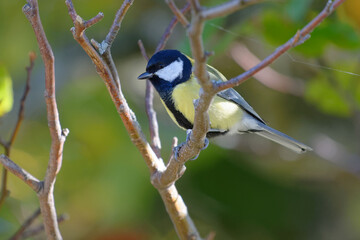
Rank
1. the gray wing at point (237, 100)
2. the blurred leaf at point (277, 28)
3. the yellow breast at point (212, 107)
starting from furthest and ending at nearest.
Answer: the blurred leaf at point (277, 28), the gray wing at point (237, 100), the yellow breast at point (212, 107)

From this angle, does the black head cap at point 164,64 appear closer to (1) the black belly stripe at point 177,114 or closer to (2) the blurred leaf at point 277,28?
(1) the black belly stripe at point 177,114

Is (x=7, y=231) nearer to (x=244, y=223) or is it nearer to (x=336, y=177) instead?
(x=244, y=223)

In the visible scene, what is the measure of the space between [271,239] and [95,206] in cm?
75

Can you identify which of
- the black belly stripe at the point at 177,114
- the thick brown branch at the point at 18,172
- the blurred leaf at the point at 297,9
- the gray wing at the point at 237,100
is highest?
the thick brown branch at the point at 18,172

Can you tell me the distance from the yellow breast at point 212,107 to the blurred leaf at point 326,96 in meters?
0.42

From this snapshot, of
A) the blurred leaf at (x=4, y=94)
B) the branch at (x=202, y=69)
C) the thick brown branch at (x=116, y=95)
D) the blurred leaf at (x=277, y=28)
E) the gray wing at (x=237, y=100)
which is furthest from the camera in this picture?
the blurred leaf at (x=277, y=28)

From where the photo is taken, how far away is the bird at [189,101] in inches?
50.8

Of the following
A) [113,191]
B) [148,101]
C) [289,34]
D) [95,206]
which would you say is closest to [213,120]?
[148,101]

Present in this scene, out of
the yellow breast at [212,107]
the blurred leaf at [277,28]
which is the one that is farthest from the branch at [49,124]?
the blurred leaf at [277,28]

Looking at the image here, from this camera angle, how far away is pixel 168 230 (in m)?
2.04

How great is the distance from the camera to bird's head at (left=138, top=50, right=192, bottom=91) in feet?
4.33

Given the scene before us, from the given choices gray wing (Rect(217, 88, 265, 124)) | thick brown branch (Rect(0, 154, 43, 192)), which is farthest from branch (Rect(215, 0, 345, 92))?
gray wing (Rect(217, 88, 265, 124))

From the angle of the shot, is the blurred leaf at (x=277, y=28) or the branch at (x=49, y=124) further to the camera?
the blurred leaf at (x=277, y=28)

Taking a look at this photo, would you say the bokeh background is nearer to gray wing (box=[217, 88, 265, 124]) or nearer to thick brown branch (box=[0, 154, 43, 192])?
gray wing (box=[217, 88, 265, 124])
